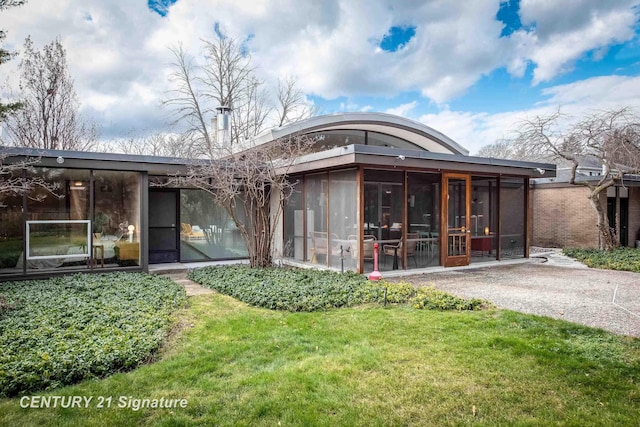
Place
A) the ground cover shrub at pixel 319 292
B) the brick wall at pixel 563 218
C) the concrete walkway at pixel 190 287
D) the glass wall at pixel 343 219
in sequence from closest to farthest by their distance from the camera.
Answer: the ground cover shrub at pixel 319 292 → the concrete walkway at pixel 190 287 → the glass wall at pixel 343 219 → the brick wall at pixel 563 218

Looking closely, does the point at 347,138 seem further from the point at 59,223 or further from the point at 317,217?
the point at 59,223

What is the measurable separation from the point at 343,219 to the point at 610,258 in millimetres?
7522

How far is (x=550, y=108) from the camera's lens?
12961 millimetres

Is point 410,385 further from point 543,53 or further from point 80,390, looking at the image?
point 543,53

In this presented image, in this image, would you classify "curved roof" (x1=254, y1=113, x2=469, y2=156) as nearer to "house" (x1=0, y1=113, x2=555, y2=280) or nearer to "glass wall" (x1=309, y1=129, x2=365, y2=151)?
"house" (x1=0, y1=113, x2=555, y2=280)

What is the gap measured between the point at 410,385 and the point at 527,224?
10074mm

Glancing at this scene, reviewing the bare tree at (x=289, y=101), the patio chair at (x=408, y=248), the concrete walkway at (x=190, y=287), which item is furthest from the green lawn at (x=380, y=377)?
the bare tree at (x=289, y=101)

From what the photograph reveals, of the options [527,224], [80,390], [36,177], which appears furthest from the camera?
[527,224]

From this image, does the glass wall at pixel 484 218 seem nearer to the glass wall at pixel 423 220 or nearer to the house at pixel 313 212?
the house at pixel 313 212

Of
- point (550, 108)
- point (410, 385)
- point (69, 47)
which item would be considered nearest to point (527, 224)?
point (550, 108)

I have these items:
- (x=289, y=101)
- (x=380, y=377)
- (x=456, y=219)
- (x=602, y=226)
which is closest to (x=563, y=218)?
(x=602, y=226)

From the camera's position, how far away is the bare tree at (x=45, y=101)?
1662cm

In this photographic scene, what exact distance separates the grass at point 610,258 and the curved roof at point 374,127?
5.14 meters

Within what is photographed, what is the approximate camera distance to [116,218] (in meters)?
9.62
